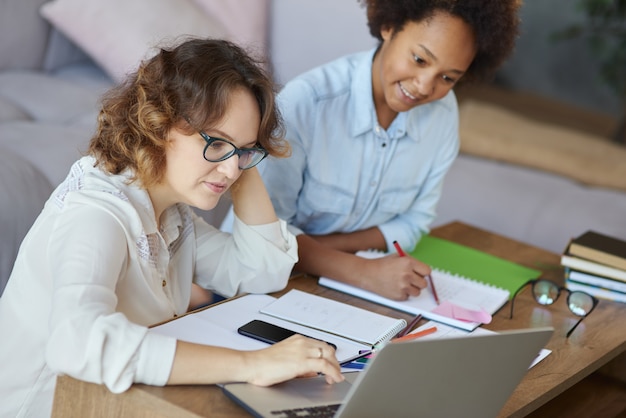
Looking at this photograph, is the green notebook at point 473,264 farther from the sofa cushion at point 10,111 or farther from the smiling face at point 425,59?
the sofa cushion at point 10,111

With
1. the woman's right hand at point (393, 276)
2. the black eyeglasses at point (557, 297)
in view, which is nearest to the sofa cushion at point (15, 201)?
the woman's right hand at point (393, 276)

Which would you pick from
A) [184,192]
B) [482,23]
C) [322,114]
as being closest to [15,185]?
[322,114]

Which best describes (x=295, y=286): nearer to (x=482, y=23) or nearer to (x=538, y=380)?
(x=538, y=380)

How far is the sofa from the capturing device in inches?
105

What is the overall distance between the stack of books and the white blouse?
0.62 m

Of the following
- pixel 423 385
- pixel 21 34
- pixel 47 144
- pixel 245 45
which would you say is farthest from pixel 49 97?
pixel 423 385

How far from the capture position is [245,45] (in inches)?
109

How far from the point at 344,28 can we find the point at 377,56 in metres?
1.18

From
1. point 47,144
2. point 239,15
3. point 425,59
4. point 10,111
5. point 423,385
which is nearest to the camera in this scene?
point 423,385

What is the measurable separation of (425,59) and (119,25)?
1.45 meters

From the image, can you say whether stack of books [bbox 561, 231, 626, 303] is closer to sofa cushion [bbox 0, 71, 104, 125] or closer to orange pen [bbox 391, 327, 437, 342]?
orange pen [bbox 391, 327, 437, 342]

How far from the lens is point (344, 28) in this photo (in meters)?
2.92

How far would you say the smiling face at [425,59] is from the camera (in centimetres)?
162

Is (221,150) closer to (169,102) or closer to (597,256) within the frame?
(169,102)
